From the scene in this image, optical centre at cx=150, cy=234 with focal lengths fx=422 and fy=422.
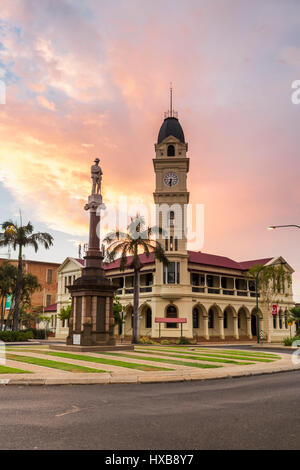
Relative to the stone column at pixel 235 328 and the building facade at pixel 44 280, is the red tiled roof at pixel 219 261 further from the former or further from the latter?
the building facade at pixel 44 280

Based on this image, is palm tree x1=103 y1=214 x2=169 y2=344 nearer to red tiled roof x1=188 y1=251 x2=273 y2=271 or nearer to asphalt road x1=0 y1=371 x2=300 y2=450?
red tiled roof x1=188 y1=251 x2=273 y2=271

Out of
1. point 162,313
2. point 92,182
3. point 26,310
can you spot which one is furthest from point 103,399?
point 26,310

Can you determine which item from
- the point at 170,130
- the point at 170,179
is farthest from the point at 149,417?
the point at 170,130

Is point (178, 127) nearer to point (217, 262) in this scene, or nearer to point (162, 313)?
point (217, 262)

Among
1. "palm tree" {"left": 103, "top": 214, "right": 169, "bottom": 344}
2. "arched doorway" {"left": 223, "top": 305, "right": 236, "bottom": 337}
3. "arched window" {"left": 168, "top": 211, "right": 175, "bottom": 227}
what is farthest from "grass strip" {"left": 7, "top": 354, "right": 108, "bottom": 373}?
"arched doorway" {"left": 223, "top": 305, "right": 236, "bottom": 337}

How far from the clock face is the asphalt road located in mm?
41386

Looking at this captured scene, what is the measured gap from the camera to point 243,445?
570 cm

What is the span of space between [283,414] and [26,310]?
236 ft

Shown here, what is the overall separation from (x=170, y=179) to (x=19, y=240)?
20022 millimetres

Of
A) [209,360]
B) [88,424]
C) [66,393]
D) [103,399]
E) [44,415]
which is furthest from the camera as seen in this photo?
[209,360]

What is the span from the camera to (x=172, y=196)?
51.5 m

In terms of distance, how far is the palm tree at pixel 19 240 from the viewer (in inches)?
1629

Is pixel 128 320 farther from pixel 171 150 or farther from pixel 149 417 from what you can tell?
pixel 149 417

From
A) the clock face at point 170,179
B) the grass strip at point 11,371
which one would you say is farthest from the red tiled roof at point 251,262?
the grass strip at point 11,371
